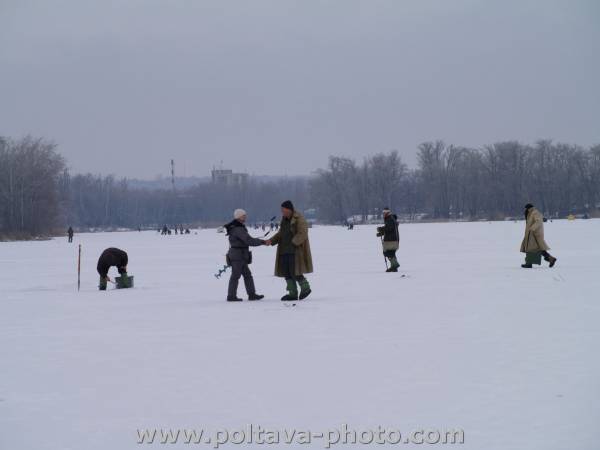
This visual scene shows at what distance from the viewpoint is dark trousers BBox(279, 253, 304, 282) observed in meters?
14.3

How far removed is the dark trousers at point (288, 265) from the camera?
1434cm

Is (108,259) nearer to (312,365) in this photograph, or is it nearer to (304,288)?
(304,288)

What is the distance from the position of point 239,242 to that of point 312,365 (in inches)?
272

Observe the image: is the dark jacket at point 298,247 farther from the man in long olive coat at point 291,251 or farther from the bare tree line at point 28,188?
the bare tree line at point 28,188

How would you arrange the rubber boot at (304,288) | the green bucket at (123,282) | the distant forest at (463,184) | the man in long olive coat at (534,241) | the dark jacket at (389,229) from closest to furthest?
the rubber boot at (304,288) → the green bucket at (123,282) → the man in long olive coat at (534,241) → the dark jacket at (389,229) → the distant forest at (463,184)

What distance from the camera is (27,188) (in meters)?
84.5

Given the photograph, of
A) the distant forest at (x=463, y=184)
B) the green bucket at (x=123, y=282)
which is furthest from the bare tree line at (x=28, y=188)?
the green bucket at (x=123, y=282)

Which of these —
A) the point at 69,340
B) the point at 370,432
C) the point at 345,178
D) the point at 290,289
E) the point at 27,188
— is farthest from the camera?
the point at 345,178

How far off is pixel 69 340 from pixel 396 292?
701 cm

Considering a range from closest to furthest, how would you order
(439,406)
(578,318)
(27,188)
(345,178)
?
(439,406)
(578,318)
(27,188)
(345,178)

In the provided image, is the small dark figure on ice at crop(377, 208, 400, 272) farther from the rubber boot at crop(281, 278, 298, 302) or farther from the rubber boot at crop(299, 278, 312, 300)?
the rubber boot at crop(281, 278, 298, 302)

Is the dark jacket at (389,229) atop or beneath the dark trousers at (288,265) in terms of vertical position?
atop

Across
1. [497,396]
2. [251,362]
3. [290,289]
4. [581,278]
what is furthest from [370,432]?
[581,278]

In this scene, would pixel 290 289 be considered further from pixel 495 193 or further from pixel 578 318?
pixel 495 193
